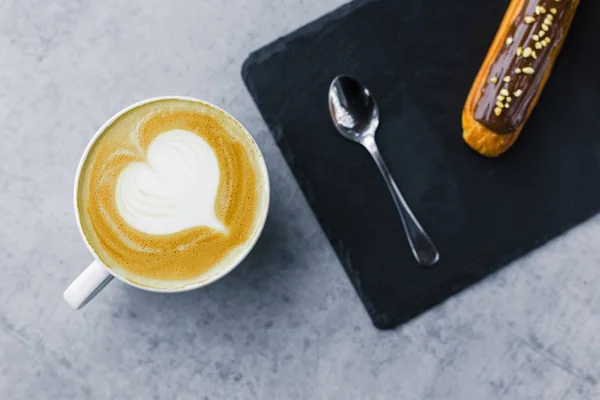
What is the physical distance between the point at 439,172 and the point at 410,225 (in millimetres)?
83

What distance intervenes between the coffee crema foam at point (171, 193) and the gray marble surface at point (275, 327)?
0.13m

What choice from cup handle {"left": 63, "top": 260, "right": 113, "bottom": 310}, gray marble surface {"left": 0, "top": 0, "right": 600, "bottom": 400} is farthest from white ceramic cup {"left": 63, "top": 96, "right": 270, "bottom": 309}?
gray marble surface {"left": 0, "top": 0, "right": 600, "bottom": 400}

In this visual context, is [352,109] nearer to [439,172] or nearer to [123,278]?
[439,172]

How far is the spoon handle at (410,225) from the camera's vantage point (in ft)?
3.20

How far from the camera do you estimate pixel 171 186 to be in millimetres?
860

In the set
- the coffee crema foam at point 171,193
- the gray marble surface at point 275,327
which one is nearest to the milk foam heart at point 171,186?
the coffee crema foam at point 171,193

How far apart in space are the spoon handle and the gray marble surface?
75 mm

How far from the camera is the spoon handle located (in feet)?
3.20

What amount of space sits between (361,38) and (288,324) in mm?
408

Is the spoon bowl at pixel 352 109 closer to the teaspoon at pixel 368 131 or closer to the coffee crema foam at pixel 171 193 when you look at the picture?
the teaspoon at pixel 368 131

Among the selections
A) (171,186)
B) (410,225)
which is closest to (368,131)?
(410,225)

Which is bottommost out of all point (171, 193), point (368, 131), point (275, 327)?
point (275, 327)

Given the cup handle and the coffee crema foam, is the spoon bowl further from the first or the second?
the cup handle

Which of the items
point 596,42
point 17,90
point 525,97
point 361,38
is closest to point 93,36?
point 17,90
